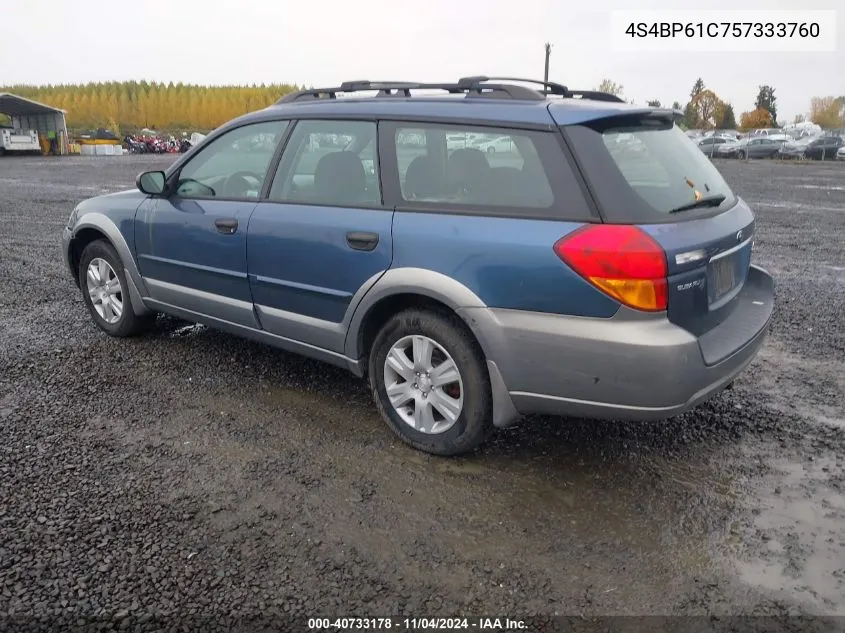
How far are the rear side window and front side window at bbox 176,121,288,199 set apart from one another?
36.9 inches

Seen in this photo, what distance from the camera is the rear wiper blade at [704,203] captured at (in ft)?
10.4

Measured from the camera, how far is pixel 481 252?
3.14 meters

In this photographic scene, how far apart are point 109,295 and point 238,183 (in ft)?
5.69

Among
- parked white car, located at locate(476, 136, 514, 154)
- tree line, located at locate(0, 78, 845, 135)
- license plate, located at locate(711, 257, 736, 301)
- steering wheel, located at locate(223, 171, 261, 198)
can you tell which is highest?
tree line, located at locate(0, 78, 845, 135)

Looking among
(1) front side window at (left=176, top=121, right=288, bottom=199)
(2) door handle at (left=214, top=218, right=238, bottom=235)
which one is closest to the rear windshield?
(1) front side window at (left=176, top=121, right=288, bottom=199)

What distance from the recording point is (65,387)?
4441mm

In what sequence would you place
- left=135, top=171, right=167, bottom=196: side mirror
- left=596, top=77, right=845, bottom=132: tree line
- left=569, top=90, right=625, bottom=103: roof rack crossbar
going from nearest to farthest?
left=569, top=90, right=625, bottom=103: roof rack crossbar
left=135, top=171, right=167, bottom=196: side mirror
left=596, top=77, right=845, bottom=132: tree line

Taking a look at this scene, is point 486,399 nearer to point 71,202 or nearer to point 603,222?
point 603,222

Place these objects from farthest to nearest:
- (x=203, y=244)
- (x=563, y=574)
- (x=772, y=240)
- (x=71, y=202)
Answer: (x=71, y=202) → (x=772, y=240) → (x=203, y=244) → (x=563, y=574)

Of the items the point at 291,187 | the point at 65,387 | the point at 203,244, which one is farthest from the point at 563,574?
the point at 65,387

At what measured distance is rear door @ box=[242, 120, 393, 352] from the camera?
3.60m

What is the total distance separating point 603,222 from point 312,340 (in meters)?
1.83

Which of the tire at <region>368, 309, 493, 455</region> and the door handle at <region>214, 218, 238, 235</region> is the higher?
the door handle at <region>214, 218, 238, 235</region>

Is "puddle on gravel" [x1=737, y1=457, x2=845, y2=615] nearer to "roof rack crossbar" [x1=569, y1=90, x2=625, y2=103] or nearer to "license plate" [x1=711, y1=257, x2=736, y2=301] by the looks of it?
"license plate" [x1=711, y1=257, x2=736, y2=301]
